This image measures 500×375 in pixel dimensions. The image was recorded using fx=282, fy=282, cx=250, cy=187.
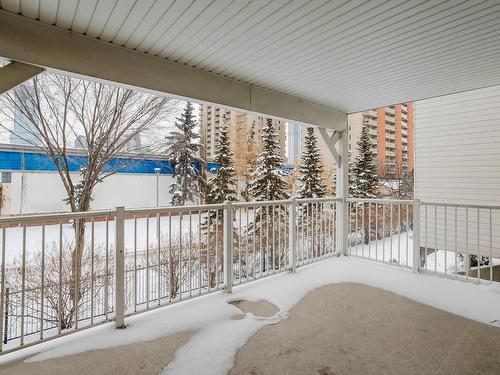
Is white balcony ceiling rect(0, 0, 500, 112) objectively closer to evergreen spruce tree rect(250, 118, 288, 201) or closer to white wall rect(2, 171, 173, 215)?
white wall rect(2, 171, 173, 215)

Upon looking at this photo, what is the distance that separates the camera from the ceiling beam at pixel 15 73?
2184 mm

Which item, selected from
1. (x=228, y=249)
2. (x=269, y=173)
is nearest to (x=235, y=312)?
(x=228, y=249)

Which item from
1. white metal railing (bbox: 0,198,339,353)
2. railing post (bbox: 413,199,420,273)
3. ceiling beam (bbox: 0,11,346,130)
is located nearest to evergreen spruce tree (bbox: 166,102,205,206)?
white metal railing (bbox: 0,198,339,353)

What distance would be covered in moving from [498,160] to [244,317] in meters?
6.47

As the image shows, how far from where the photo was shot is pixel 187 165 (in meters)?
12.1

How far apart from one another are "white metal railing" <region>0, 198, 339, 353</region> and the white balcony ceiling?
157 centimetres

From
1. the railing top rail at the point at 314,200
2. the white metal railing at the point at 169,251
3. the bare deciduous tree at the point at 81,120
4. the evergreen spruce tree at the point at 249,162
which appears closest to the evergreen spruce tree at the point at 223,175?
the evergreen spruce tree at the point at 249,162

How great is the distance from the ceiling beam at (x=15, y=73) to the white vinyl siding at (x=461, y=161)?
21.1 ft

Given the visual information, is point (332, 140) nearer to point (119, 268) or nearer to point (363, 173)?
point (119, 268)

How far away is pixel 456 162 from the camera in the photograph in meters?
6.61

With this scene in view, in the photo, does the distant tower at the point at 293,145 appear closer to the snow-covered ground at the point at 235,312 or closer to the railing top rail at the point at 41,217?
the snow-covered ground at the point at 235,312

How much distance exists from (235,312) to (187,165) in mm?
9863

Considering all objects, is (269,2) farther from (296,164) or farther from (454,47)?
(296,164)

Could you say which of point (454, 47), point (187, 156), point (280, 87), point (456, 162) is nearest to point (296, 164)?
point (187, 156)
